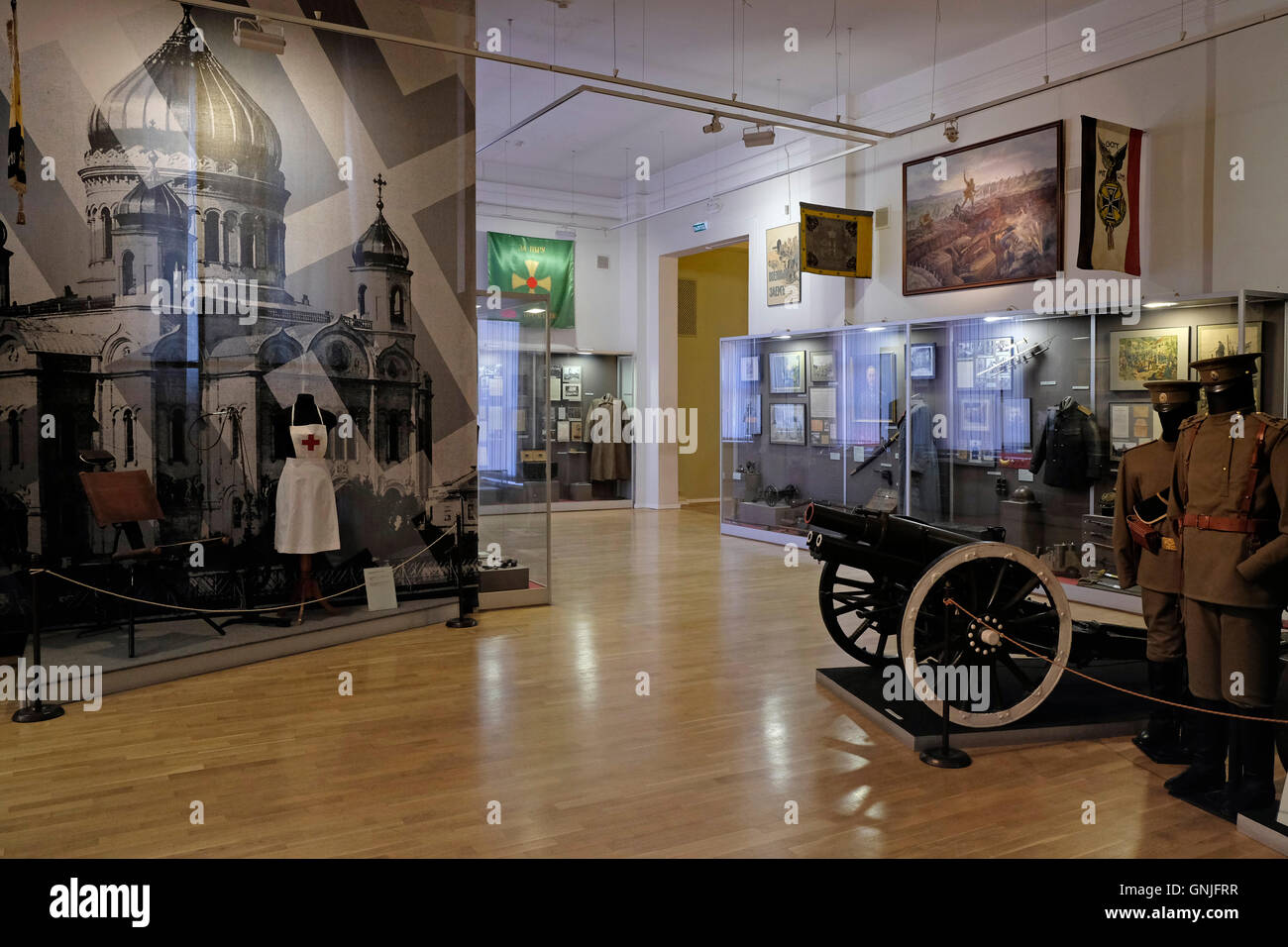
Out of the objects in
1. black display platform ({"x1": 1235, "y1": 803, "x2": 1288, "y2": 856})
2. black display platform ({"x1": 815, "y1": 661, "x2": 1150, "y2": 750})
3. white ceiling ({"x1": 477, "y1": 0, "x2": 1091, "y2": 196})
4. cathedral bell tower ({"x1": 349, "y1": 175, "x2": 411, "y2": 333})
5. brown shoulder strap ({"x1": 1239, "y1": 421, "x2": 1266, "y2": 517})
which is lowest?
black display platform ({"x1": 1235, "y1": 803, "x2": 1288, "y2": 856})

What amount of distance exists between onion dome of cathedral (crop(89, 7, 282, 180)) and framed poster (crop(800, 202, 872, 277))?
6577mm

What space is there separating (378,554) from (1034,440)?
6.40 metres

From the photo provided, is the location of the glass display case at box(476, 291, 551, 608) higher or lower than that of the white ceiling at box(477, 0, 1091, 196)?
lower

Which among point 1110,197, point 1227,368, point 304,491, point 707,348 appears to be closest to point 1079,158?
point 1110,197

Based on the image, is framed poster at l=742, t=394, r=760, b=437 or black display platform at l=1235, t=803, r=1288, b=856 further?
framed poster at l=742, t=394, r=760, b=437

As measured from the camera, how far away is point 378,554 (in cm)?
820

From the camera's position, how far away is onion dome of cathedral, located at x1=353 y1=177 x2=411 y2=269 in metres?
8.04

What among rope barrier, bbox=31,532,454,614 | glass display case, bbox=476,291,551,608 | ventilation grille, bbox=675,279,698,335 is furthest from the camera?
ventilation grille, bbox=675,279,698,335

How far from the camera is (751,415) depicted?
45.0ft

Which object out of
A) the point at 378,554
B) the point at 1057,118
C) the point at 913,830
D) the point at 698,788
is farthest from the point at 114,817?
the point at 1057,118

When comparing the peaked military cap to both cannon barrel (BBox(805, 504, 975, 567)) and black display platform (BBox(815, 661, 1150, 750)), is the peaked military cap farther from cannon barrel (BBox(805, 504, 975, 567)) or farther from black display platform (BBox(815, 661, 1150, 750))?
black display platform (BBox(815, 661, 1150, 750))

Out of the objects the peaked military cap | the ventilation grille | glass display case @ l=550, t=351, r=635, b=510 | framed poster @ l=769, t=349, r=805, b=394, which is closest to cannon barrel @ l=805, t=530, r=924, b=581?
the peaked military cap

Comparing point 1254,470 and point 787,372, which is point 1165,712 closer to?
point 1254,470

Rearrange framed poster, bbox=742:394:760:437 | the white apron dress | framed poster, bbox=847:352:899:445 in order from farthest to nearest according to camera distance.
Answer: framed poster, bbox=742:394:760:437 < framed poster, bbox=847:352:899:445 < the white apron dress
